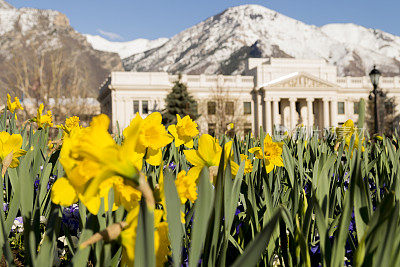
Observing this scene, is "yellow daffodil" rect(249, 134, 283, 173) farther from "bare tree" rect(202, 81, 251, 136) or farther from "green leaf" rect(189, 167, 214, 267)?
"bare tree" rect(202, 81, 251, 136)

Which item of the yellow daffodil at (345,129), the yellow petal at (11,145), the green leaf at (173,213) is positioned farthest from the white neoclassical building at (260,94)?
the green leaf at (173,213)

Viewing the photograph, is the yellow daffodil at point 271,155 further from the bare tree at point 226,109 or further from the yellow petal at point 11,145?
the bare tree at point 226,109

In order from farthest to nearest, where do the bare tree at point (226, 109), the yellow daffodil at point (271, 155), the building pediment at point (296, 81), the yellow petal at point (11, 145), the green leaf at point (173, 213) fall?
the building pediment at point (296, 81), the bare tree at point (226, 109), the yellow daffodil at point (271, 155), the yellow petal at point (11, 145), the green leaf at point (173, 213)

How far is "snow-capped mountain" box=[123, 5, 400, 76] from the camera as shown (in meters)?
119

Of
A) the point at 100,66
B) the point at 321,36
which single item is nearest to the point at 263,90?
the point at 100,66

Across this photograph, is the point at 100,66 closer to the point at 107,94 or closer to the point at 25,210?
the point at 107,94

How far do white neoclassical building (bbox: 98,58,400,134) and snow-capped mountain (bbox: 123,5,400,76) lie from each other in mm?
74741

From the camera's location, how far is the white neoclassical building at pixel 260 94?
106 ft

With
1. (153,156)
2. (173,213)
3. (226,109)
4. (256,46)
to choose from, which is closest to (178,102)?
(226,109)

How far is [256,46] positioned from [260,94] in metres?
91.9

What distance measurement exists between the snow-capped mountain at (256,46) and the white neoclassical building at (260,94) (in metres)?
74.7

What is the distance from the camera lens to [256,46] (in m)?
121

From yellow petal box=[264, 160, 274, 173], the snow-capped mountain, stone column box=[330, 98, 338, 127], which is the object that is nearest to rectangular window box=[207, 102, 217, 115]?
stone column box=[330, 98, 338, 127]

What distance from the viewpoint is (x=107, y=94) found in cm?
3569
